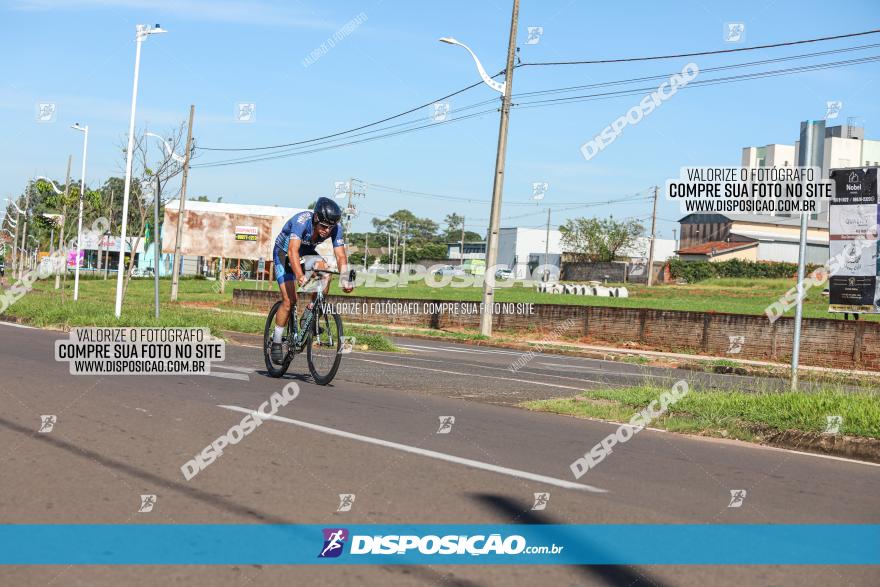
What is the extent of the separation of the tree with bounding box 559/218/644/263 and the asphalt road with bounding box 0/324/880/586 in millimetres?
96496

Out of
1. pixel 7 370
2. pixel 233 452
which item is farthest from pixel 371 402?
pixel 7 370

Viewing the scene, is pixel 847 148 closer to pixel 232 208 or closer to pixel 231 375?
pixel 232 208

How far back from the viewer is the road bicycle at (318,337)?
10.5 m

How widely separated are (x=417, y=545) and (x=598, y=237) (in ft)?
341

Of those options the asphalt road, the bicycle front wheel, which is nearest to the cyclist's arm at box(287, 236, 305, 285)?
the bicycle front wheel

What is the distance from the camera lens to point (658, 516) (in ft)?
16.7

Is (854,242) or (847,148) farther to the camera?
(847,148)

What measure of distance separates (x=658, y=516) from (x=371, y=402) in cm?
479

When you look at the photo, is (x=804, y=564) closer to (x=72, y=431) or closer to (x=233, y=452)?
(x=233, y=452)

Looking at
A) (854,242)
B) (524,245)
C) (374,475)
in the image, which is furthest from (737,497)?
(524,245)

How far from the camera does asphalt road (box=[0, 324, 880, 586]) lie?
406 cm

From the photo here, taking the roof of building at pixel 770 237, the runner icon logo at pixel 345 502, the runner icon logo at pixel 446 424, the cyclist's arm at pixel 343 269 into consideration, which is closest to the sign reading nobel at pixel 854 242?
the cyclist's arm at pixel 343 269

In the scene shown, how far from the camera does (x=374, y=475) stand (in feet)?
18.8

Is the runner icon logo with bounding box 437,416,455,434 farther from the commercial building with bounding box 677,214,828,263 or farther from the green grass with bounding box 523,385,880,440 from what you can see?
the commercial building with bounding box 677,214,828,263
